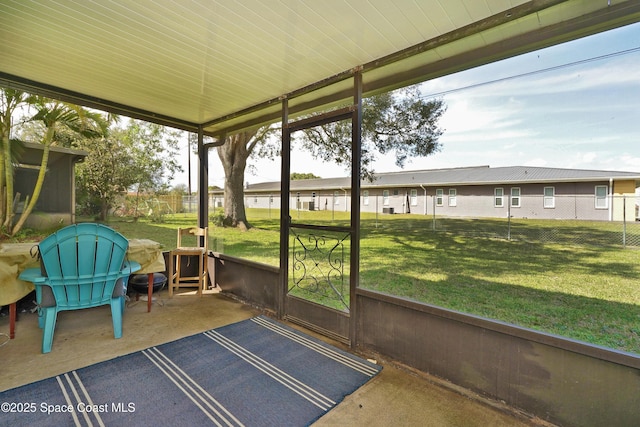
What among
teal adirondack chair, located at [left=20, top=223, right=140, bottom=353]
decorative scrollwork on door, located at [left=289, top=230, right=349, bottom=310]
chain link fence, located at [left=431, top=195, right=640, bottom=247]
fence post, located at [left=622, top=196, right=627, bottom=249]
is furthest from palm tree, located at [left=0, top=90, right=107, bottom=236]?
fence post, located at [left=622, top=196, right=627, bottom=249]

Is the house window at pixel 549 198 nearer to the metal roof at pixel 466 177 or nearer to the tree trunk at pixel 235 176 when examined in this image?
the metal roof at pixel 466 177

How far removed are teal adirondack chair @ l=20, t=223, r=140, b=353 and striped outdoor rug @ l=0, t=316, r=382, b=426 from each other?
2.05ft

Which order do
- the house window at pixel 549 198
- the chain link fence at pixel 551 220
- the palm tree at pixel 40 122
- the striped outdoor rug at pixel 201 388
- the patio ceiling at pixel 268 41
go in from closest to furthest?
the striped outdoor rug at pixel 201 388
the patio ceiling at pixel 268 41
the palm tree at pixel 40 122
the chain link fence at pixel 551 220
the house window at pixel 549 198

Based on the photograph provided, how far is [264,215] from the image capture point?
4.09m

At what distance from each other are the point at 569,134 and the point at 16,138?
6467 millimetres

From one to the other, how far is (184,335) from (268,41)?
270 cm

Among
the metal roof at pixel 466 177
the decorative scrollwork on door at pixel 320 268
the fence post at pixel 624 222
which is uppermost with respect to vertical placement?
the metal roof at pixel 466 177

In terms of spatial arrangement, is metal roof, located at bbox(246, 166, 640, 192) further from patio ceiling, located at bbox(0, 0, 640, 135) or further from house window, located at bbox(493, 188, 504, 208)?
patio ceiling, located at bbox(0, 0, 640, 135)

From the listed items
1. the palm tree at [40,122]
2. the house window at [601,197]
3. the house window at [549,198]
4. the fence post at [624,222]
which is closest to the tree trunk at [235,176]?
the palm tree at [40,122]

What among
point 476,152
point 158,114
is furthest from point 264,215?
point 476,152

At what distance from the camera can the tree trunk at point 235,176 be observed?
4586 millimetres

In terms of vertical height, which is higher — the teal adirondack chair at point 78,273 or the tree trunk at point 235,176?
the tree trunk at point 235,176

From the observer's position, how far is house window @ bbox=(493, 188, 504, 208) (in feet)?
13.6

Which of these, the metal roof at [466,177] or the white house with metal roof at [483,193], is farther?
the metal roof at [466,177]
